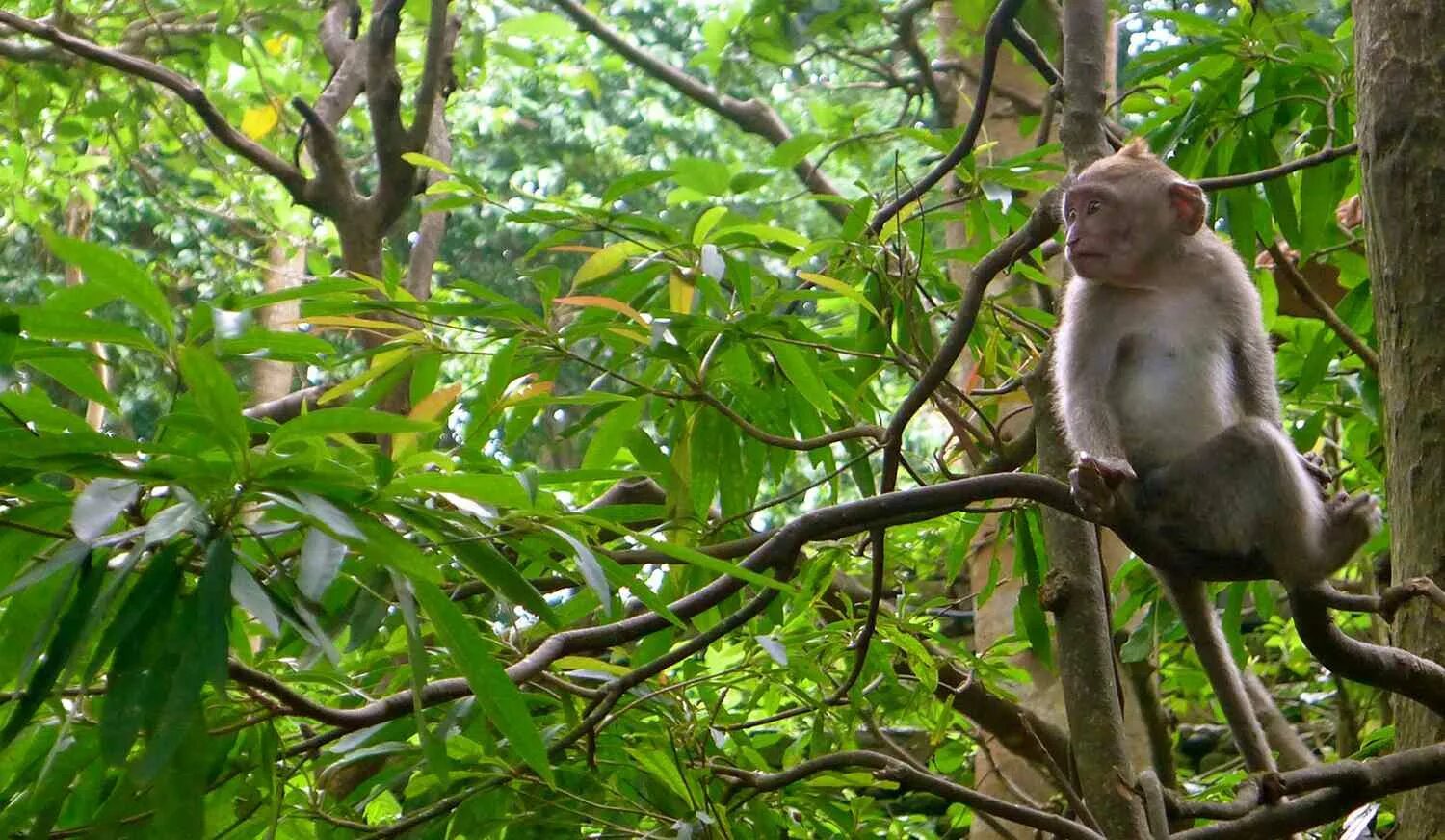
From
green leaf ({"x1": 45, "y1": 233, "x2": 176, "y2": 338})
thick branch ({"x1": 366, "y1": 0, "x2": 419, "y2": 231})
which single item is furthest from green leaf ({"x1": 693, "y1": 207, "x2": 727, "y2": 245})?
thick branch ({"x1": 366, "y1": 0, "x2": 419, "y2": 231})

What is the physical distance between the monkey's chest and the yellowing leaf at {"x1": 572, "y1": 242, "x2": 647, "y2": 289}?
39.3 inches

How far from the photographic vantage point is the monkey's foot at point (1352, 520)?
2246mm

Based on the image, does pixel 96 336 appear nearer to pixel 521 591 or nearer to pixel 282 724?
pixel 521 591

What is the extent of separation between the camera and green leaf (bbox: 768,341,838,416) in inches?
95.0

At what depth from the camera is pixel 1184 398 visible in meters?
2.70

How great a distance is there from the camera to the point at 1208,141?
317 centimetres

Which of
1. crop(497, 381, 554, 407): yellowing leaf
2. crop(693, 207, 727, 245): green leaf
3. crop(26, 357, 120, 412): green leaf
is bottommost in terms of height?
crop(497, 381, 554, 407): yellowing leaf

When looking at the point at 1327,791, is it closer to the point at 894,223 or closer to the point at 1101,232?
the point at 1101,232

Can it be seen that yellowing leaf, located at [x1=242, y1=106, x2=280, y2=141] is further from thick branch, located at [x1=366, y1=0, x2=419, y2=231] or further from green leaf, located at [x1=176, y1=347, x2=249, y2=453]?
green leaf, located at [x1=176, y1=347, x2=249, y2=453]

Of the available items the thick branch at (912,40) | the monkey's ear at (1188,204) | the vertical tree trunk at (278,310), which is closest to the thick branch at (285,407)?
the vertical tree trunk at (278,310)

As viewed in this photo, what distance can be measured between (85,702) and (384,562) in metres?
0.90

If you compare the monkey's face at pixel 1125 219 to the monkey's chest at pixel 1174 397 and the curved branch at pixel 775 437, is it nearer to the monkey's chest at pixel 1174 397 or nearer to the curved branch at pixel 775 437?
the monkey's chest at pixel 1174 397

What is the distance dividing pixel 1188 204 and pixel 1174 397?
14.6 inches

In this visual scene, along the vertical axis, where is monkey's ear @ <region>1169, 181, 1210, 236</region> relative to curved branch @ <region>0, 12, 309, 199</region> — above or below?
below
